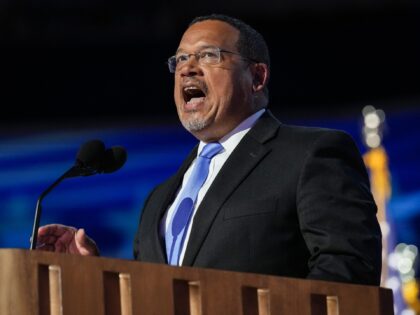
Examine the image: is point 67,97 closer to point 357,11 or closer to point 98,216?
point 98,216

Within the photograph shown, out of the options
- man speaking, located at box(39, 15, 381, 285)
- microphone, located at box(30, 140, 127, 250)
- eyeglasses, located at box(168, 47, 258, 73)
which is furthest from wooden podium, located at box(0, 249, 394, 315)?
eyeglasses, located at box(168, 47, 258, 73)

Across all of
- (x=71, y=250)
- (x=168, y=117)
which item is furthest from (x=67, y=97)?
(x=71, y=250)

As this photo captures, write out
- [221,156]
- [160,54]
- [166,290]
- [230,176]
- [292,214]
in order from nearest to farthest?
[166,290], [292,214], [230,176], [221,156], [160,54]

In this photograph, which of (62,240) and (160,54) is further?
(160,54)

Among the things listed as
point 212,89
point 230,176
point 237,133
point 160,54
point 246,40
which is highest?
point 160,54

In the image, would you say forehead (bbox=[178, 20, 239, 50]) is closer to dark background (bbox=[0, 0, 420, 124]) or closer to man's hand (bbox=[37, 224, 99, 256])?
man's hand (bbox=[37, 224, 99, 256])

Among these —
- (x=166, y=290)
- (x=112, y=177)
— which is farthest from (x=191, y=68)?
(x=112, y=177)

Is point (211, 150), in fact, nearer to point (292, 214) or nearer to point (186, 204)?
point (186, 204)

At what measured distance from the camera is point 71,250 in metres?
2.42

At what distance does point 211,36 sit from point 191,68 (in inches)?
4.1

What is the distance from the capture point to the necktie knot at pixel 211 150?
2.64m

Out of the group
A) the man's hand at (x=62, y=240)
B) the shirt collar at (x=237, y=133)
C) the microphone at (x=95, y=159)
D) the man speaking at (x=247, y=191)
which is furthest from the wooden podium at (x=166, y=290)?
the shirt collar at (x=237, y=133)

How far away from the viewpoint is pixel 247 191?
241 cm

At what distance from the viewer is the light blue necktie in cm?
249
